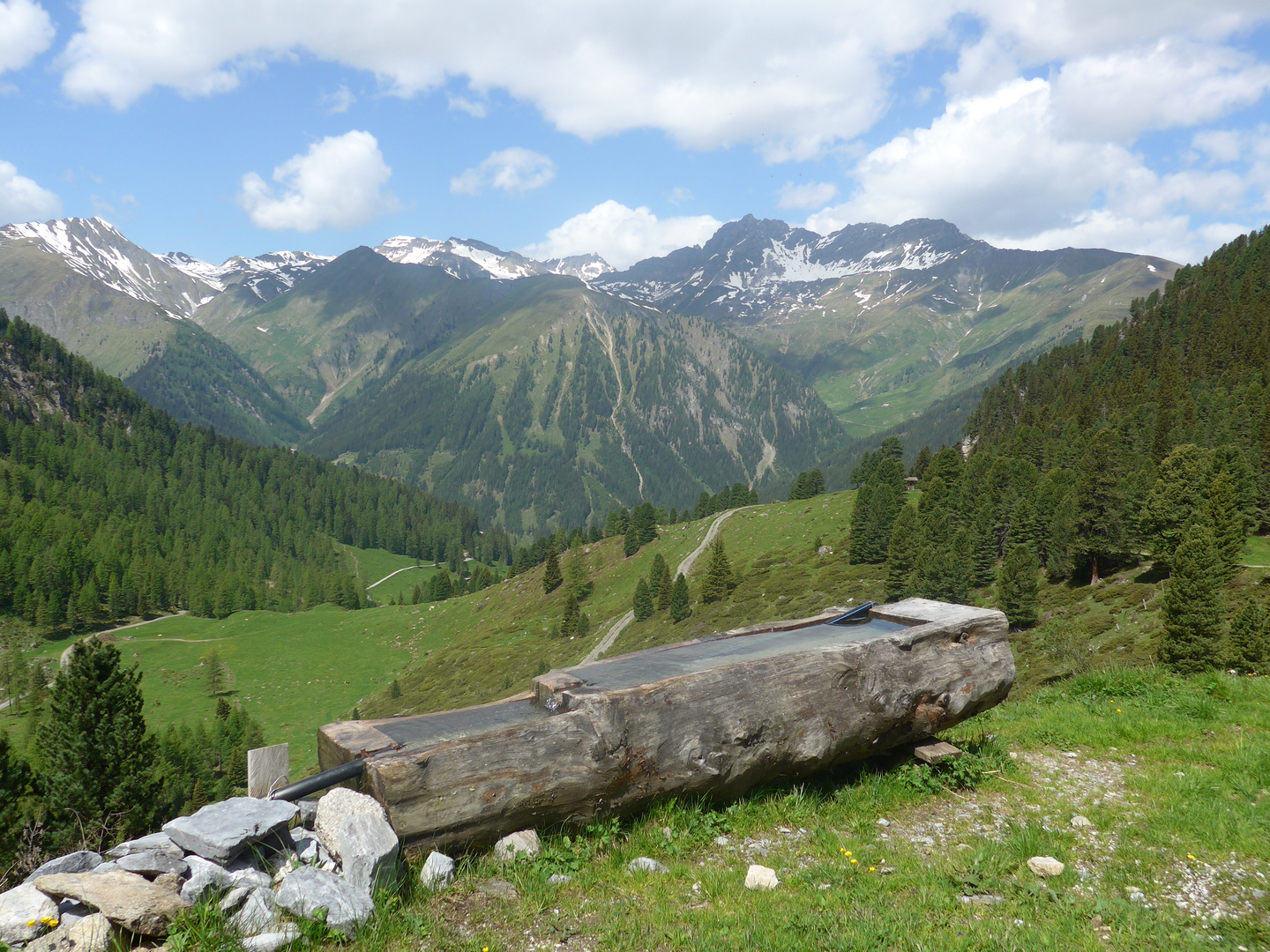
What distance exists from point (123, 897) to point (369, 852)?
6.89ft

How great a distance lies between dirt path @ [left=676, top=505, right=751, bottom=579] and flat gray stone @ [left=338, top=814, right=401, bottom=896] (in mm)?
107329

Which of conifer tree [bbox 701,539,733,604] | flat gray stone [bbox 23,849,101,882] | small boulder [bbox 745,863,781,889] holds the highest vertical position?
flat gray stone [bbox 23,849,101,882]

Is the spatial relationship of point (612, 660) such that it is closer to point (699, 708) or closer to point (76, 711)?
point (699, 708)

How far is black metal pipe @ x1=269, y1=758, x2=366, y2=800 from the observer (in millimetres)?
7594

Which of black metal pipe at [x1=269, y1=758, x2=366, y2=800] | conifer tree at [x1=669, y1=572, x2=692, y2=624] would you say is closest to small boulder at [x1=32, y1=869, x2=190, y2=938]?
black metal pipe at [x1=269, y1=758, x2=366, y2=800]

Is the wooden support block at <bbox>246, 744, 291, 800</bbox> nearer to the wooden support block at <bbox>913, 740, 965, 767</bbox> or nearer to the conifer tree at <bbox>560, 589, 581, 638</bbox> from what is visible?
the wooden support block at <bbox>913, 740, 965, 767</bbox>

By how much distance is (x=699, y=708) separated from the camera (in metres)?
9.12

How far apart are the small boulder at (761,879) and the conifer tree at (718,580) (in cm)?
9300

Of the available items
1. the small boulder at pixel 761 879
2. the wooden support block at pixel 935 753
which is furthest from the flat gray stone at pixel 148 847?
the wooden support block at pixel 935 753

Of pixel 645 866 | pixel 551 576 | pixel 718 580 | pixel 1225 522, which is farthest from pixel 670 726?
pixel 551 576

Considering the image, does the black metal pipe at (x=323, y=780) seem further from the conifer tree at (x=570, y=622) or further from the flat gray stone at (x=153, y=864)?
the conifer tree at (x=570, y=622)

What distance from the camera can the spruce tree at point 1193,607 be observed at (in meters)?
30.3

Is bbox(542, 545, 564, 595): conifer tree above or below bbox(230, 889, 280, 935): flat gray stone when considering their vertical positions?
below

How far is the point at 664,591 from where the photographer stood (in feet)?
348
